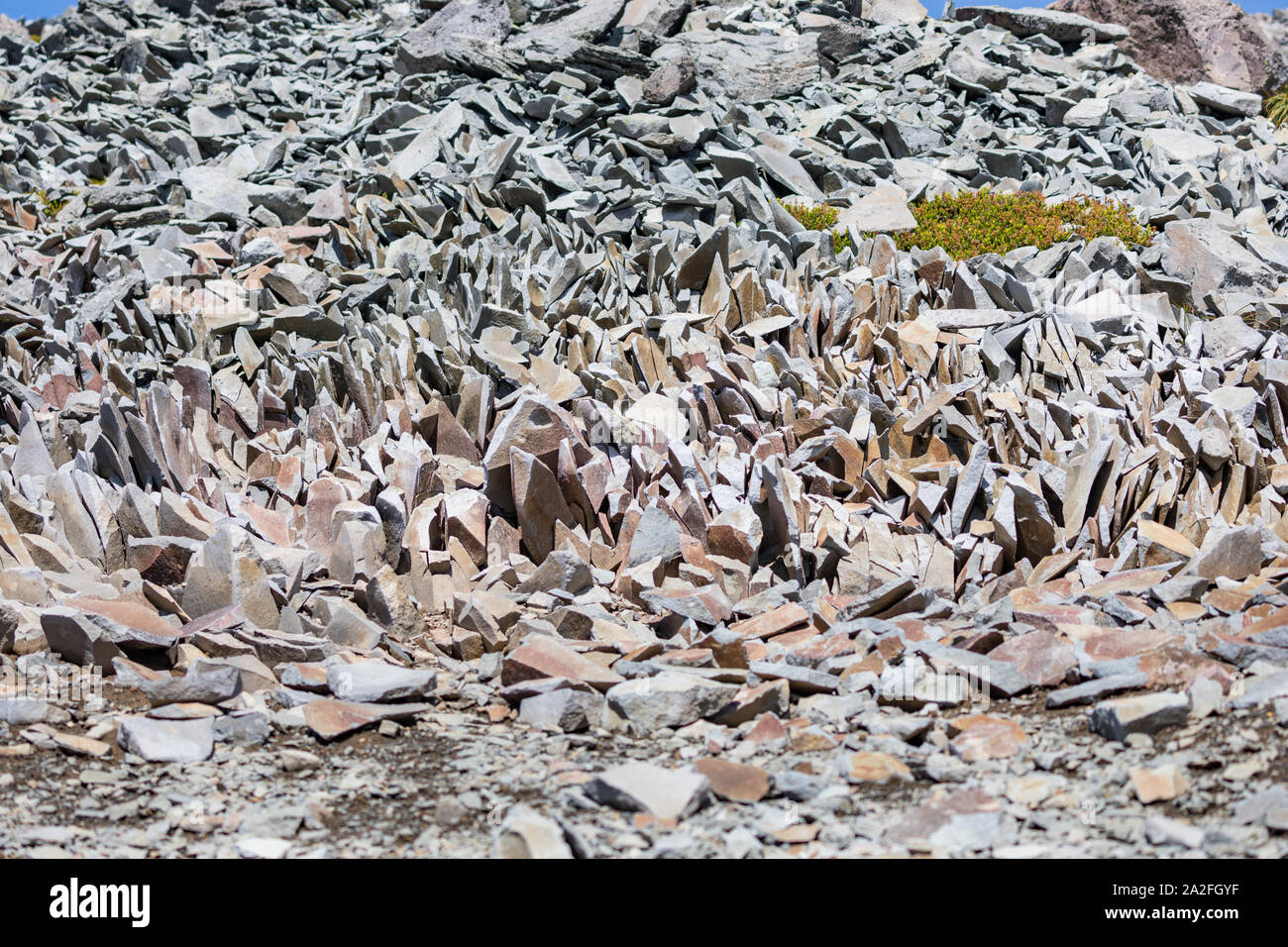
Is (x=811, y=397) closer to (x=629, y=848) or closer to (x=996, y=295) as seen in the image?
(x=996, y=295)

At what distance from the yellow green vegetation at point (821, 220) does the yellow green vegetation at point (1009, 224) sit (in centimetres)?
55

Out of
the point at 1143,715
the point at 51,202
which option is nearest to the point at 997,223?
the point at 1143,715

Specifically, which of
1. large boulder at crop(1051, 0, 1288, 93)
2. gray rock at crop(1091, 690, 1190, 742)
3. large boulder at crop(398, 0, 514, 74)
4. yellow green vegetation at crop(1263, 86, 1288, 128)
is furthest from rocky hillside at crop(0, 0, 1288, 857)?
large boulder at crop(1051, 0, 1288, 93)

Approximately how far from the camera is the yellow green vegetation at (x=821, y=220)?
9016mm

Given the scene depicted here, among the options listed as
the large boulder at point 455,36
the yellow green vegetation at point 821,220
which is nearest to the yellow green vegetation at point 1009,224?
the yellow green vegetation at point 821,220

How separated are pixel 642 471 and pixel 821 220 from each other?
440 cm

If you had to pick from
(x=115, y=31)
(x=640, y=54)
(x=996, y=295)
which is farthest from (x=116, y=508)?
(x=115, y=31)

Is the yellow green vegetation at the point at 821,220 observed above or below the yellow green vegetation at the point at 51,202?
above

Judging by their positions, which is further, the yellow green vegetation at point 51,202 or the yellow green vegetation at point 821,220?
the yellow green vegetation at point 51,202

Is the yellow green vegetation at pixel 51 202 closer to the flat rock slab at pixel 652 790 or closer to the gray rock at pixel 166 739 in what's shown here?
the gray rock at pixel 166 739

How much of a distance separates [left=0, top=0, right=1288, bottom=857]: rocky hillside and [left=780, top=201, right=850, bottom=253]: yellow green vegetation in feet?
0.82

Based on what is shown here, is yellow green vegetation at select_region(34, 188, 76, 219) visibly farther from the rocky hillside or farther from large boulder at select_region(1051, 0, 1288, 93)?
large boulder at select_region(1051, 0, 1288, 93)

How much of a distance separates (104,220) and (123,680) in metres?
7.45

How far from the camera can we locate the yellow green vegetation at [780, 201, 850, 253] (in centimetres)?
902
